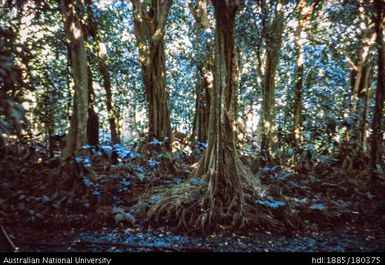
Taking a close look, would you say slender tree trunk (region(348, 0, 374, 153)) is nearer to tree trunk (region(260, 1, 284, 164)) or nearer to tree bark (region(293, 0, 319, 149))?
tree bark (region(293, 0, 319, 149))

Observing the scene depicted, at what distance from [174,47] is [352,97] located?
252 inches

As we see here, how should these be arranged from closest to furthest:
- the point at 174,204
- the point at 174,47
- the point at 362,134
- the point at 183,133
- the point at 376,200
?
the point at 174,204, the point at 376,200, the point at 362,134, the point at 174,47, the point at 183,133

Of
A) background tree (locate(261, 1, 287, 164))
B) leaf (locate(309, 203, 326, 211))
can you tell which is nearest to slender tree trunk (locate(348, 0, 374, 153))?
background tree (locate(261, 1, 287, 164))

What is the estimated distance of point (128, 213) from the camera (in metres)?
4.19

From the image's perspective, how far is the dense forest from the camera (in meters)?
3.79

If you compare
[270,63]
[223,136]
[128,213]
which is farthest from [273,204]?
[270,63]

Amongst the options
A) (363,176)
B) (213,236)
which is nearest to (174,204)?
(213,236)

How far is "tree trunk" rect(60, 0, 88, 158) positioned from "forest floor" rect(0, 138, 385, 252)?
0.98ft

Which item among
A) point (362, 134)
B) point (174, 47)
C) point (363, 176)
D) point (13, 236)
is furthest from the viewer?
point (174, 47)

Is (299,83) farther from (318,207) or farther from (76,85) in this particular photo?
(76,85)

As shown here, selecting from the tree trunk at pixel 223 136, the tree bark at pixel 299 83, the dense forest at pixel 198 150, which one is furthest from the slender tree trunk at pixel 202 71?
the tree trunk at pixel 223 136

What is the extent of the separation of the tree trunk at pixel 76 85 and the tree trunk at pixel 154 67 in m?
1.70
